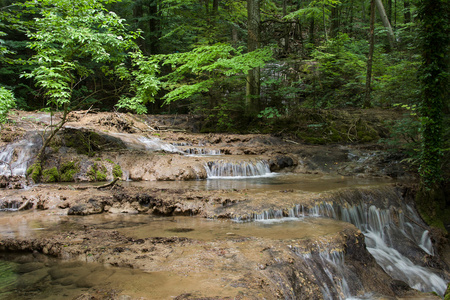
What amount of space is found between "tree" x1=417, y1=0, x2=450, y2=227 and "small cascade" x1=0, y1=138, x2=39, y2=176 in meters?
10.8

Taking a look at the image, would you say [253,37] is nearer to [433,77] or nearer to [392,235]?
[433,77]

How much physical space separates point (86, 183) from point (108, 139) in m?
2.59

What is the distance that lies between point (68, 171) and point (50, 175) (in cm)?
49

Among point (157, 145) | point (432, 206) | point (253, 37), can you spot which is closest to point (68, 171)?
point (157, 145)

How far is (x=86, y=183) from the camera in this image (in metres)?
8.59

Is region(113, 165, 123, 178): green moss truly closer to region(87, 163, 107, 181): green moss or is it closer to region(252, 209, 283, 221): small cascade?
region(87, 163, 107, 181): green moss

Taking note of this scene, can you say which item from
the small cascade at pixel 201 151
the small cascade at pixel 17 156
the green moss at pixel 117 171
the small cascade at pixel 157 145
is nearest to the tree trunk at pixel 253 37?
the small cascade at pixel 201 151

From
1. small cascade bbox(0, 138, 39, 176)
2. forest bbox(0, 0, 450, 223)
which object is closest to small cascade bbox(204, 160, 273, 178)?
forest bbox(0, 0, 450, 223)

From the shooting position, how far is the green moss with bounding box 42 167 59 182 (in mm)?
8570

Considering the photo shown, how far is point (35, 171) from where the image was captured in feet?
27.6

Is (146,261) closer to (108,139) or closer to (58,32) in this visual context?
(58,32)

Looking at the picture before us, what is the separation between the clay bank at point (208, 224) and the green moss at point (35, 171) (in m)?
0.04

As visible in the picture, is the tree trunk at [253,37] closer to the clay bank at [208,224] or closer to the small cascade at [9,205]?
the clay bank at [208,224]

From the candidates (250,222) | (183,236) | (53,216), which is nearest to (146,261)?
(183,236)
